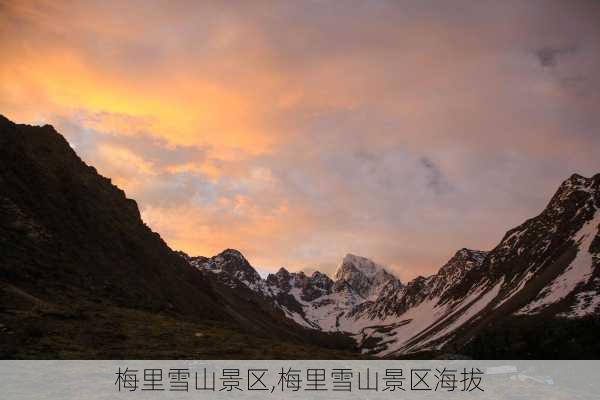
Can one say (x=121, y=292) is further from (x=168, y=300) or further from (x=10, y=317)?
(x=10, y=317)

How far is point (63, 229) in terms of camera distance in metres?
61.4

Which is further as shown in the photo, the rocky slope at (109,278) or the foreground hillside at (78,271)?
the rocky slope at (109,278)

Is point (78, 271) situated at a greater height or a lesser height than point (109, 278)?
greater

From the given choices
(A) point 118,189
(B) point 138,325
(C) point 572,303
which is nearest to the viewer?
(B) point 138,325

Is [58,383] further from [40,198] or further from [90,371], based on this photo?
[40,198]

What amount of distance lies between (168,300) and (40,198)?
74.8ft

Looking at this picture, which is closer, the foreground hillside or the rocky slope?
the foreground hillside

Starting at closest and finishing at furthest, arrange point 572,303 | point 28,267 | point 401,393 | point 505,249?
point 401,393
point 28,267
point 572,303
point 505,249

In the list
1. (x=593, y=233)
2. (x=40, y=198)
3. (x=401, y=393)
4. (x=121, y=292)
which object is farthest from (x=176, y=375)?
(x=593, y=233)

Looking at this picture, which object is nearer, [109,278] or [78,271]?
[78,271]

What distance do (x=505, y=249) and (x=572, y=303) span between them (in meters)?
109

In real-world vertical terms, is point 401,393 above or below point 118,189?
below

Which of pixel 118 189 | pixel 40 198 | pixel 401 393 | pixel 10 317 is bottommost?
pixel 401 393

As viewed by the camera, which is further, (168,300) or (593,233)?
(593,233)
